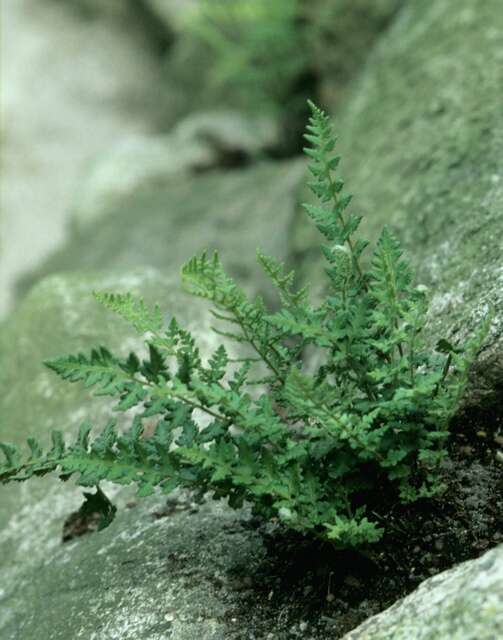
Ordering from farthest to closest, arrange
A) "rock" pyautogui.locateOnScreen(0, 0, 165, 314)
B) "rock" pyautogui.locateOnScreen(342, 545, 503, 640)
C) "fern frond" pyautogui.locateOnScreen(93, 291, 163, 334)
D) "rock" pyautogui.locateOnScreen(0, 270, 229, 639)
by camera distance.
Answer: "rock" pyautogui.locateOnScreen(0, 0, 165, 314)
"rock" pyautogui.locateOnScreen(0, 270, 229, 639)
"fern frond" pyautogui.locateOnScreen(93, 291, 163, 334)
"rock" pyautogui.locateOnScreen(342, 545, 503, 640)

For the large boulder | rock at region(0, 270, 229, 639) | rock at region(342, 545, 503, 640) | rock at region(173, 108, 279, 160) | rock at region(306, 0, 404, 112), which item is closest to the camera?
rock at region(342, 545, 503, 640)

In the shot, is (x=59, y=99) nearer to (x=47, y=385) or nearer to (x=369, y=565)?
(x=47, y=385)

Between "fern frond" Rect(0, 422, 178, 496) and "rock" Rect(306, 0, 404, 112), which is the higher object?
"rock" Rect(306, 0, 404, 112)

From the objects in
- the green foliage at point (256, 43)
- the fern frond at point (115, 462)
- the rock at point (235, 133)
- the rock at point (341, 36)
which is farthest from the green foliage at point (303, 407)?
the rock at point (235, 133)

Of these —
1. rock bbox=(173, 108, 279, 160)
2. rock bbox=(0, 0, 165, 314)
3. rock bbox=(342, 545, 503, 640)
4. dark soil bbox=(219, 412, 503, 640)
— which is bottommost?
rock bbox=(342, 545, 503, 640)

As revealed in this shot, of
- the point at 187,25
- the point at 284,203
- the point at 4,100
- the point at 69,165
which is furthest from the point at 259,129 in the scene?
the point at 4,100

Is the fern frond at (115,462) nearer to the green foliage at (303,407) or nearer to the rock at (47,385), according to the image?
the green foliage at (303,407)

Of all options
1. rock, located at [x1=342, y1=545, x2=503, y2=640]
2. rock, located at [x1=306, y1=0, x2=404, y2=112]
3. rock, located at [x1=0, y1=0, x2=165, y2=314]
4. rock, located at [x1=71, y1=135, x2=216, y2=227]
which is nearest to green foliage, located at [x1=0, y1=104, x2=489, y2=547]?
rock, located at [x1=342, y1=545, x2=503, y2=640]

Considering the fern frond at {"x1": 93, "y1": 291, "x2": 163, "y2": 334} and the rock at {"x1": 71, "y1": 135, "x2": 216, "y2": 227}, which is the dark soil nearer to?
the fern frond at {"x1": 93, "y1": 291, "x2": 163, "y2": 334}
